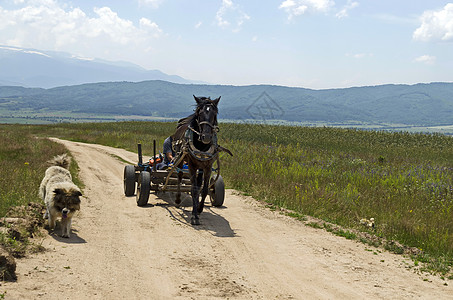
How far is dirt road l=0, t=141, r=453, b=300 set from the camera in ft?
20.4

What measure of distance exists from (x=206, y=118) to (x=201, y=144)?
850 mm

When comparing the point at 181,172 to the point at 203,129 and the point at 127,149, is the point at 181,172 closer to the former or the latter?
the point at 203,129

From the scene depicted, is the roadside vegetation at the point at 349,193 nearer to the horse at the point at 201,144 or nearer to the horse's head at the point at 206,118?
the horse at the point at 201,144

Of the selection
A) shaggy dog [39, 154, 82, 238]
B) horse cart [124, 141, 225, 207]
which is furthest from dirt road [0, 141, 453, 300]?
horse cart [124, 141, 225, 207]

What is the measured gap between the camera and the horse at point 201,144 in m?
10.2

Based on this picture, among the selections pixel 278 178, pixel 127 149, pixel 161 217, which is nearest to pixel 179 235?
pixel 161 217

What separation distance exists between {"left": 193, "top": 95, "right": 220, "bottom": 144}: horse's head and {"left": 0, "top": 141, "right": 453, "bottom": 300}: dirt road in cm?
241

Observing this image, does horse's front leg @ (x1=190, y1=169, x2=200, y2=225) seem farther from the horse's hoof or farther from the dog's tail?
the dog's tail

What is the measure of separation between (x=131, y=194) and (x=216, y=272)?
7.89 m

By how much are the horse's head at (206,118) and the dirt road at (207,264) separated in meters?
2.41

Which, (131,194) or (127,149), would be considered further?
(127,149)

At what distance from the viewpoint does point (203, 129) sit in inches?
399

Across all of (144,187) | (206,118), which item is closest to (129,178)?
(144,187)

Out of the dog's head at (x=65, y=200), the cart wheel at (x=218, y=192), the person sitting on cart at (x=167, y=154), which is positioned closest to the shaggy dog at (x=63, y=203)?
the dog's head at (x=65, y=200)
